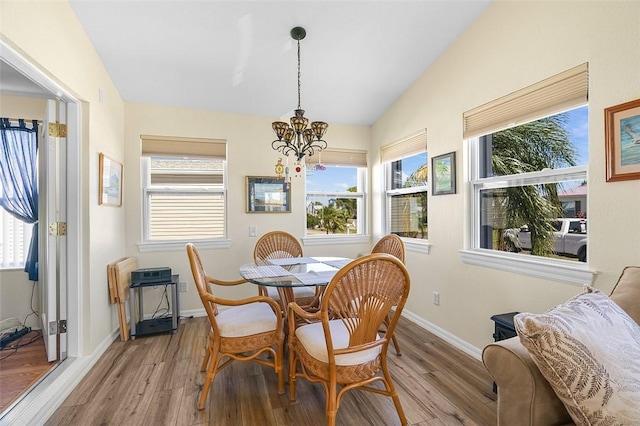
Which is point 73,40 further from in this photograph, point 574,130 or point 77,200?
point 574,130

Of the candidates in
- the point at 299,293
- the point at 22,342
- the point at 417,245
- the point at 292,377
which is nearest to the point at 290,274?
the point at 299,293

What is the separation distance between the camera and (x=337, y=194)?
417cm

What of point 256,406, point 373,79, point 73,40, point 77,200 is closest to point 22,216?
point 77,200

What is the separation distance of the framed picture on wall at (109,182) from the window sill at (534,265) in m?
3.25

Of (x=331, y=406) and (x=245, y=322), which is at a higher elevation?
(x=245, y=322)

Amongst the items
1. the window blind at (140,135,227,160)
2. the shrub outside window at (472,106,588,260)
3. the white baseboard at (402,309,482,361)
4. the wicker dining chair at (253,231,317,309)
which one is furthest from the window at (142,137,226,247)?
the shrub outside window at (472,106,588,260)

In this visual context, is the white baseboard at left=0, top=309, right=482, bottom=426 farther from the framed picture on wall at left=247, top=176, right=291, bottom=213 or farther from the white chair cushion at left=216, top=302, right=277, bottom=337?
the framed picture on wall at left=247, top=176, right=291, bottom=213

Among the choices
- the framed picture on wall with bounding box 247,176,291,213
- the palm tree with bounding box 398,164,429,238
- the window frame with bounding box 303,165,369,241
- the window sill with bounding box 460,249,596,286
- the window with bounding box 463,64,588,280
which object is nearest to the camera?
the window sill with bounding box 460,249,596,286

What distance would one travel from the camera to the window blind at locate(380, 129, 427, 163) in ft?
10.6

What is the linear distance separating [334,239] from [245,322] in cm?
219

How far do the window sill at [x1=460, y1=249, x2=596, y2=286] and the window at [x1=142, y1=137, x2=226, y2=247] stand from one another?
2754 millimetres

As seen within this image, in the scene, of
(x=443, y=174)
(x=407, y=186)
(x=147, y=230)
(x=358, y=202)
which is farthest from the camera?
(x=358, y=202)

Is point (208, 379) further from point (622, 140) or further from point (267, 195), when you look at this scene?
point (622, 140)

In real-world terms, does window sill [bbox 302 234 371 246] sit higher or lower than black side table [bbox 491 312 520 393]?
higher
